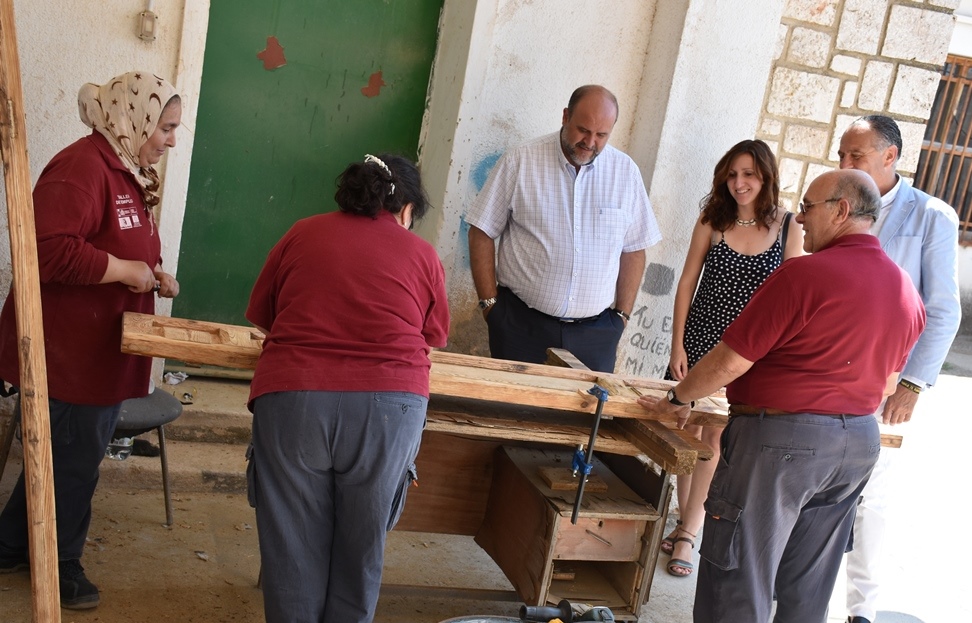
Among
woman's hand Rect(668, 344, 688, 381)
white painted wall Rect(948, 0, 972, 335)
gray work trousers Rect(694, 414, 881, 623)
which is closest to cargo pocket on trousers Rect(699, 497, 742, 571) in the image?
gray work trousers Rect(694, 414, 881, 623)

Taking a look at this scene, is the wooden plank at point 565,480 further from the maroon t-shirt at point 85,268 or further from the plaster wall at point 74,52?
the plaster wall at point 74,52

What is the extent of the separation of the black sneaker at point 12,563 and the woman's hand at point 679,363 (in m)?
2.93

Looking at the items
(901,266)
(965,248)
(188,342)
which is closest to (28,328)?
(188,342)

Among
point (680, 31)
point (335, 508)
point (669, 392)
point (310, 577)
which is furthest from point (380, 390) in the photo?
point (680, 31)

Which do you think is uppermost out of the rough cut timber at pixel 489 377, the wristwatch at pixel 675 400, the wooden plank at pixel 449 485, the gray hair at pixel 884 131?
the gray hair at pixel 884 131

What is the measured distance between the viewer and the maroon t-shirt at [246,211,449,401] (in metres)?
2.94

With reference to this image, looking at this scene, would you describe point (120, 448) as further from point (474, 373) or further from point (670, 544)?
point (670, 544)

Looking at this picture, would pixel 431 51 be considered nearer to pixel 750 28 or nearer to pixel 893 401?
pixel 750 28

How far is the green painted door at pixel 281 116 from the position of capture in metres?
5.20

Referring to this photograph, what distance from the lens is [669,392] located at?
3.59 m

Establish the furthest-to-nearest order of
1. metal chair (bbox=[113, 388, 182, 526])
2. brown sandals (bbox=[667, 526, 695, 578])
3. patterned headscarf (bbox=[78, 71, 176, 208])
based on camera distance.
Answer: brown sandals (bbox=[667, 526, 695, 578]), metal chair (bbox=[113, 388, 182, 526]), patterned headscarf (bbox=[78, 71, 176, 208])

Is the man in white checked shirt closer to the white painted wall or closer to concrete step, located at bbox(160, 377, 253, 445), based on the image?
concrete step, located at bbox(160, 377, 253, 445)

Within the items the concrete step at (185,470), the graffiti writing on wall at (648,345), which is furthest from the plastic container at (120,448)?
the graffiti writing on wall at (648,345)

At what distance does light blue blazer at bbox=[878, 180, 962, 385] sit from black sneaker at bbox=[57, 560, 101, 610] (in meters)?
3.52
